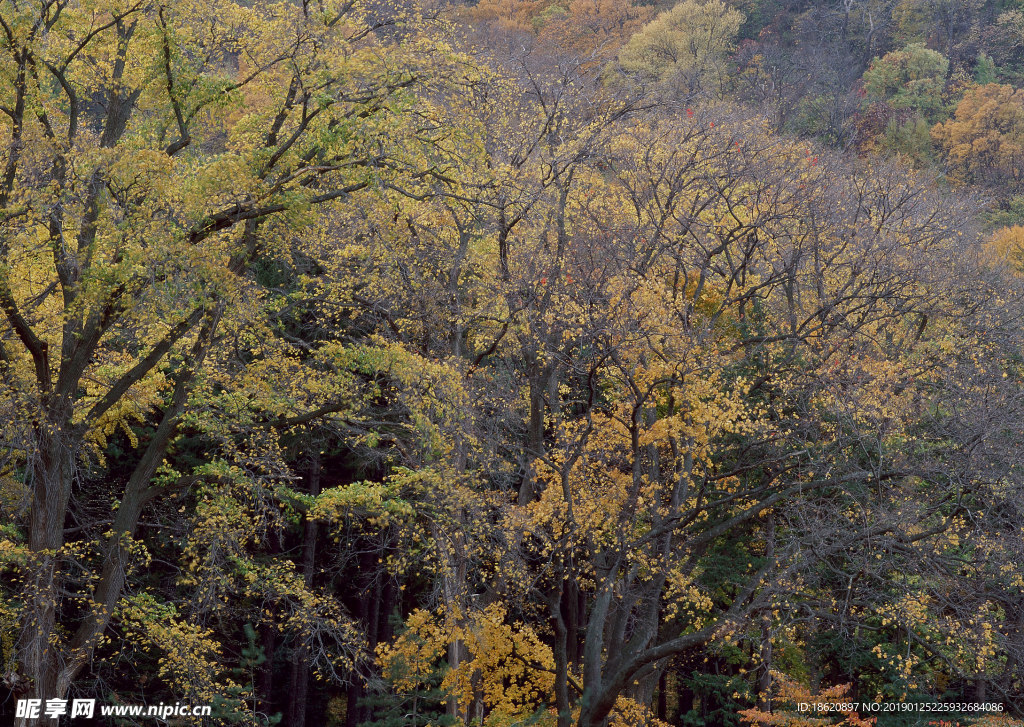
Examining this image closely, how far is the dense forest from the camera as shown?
32.0ft

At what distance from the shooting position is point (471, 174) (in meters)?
11.8

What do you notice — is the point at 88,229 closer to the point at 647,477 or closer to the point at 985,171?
the point at 647,477

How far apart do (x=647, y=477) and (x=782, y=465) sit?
2363 millimetres

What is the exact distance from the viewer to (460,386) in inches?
531

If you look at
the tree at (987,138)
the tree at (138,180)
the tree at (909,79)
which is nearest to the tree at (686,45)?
the tree at (909,79)

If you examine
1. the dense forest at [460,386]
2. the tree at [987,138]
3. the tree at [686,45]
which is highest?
the tree at [686,45]

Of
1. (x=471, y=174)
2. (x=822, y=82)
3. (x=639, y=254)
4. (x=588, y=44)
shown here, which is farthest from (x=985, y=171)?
(x=471, y=174)

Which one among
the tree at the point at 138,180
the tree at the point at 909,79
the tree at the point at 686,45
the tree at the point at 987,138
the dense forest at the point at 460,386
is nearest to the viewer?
the tree at the point at 138,180

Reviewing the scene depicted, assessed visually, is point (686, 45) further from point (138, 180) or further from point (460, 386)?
point (138, 180)

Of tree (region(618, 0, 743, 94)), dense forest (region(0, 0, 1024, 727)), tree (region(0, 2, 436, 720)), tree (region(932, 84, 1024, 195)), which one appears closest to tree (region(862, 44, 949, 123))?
tree (region(932, 84, 1024, 195))

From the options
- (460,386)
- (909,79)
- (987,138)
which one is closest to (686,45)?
(909,79)

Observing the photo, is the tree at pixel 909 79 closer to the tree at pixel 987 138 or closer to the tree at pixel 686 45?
the tree at pixel 987 138

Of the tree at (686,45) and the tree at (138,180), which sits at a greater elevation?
the tree at (686,45)

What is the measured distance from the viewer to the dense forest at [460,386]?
32.0 feet
